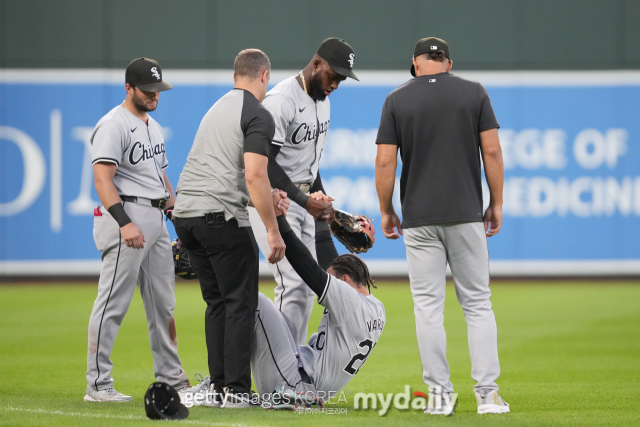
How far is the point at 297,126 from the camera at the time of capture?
497 cm

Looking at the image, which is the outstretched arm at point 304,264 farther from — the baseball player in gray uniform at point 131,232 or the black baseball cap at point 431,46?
the black baseball cap at point 431,46

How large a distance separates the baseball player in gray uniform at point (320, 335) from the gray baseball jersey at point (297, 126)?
0.75 metres

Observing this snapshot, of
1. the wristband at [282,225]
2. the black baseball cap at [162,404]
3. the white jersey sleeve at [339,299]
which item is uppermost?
the wristband at [282,225]

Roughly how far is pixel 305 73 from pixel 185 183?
4.19ft

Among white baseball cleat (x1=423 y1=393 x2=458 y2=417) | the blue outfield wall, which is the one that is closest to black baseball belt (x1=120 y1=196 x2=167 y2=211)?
white baseball cleat (x1=423 y1=393 x2=458 y2=417)

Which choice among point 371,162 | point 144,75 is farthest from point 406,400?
point 371,162

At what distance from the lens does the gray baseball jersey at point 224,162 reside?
13.7 feet

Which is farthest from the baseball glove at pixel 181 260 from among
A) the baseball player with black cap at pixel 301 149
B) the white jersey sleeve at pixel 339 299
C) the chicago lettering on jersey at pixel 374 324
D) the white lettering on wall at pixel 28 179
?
the white lettering on wall at pixel 28 179

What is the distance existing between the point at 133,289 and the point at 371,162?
8431 mm

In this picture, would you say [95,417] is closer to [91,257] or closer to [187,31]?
[91,257]

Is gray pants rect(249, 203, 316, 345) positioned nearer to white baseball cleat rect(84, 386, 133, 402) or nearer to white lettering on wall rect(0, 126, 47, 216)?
white baseball cleat rect(84, 386, 133, 402)

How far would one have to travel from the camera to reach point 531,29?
13.2 metres

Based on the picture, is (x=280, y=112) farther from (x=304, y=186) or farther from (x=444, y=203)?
(x=444, y=203)

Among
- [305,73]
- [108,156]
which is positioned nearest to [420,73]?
[305,73]
